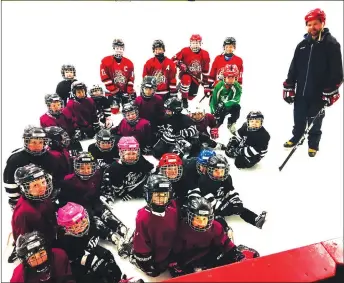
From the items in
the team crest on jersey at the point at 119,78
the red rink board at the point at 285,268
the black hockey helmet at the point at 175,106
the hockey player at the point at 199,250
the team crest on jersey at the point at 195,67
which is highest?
the team crest on jersey at the point at 195,67

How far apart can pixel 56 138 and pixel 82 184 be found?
598mm

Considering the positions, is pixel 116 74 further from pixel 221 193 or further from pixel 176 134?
pixel 221 193

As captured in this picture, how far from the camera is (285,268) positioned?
103 cm

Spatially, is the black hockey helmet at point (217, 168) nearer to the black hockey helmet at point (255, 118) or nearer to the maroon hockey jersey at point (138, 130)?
the black hockey helmet at point (255, 118)

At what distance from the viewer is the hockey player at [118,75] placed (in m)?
4.25

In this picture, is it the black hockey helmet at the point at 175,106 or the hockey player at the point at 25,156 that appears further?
the black hockey helmet at the point at 175,106

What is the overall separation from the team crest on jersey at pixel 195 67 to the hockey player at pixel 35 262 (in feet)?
11.2

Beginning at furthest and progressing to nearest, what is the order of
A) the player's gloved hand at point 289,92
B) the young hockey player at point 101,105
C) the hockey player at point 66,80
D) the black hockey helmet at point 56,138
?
1. the hockey player at point 66,80
2. the young hockey player at point 101,105
3. the player's gloved hand at point 289,92
4. the black hockey helmet at point 56,138

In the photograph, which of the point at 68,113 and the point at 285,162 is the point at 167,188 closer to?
the point at 285,162

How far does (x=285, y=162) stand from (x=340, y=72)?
93cm

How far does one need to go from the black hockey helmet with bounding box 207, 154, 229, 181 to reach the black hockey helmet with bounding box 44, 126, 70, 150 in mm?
1248

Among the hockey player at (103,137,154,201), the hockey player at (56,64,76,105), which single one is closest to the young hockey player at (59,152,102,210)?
the hockey player at (103,137,154,201)

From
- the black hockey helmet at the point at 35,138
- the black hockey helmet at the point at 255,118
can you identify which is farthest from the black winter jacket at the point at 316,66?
the black hockey helmet at the point at 35,138

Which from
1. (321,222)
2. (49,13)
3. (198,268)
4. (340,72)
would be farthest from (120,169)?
(49,13)
